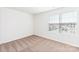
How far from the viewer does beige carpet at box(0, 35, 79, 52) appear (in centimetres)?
157

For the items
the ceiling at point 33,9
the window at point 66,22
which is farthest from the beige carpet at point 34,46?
the ceiling at point 33,9

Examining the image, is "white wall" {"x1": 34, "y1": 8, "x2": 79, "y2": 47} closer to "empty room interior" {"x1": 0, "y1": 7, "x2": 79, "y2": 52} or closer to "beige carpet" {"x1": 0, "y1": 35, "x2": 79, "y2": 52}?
"empty room interior" {"x1": 0, "y1": 7, "x2": 79, "y2": 52}

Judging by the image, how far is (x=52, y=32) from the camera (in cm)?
173

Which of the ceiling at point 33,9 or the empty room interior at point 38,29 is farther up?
the ceiling at point 33,9

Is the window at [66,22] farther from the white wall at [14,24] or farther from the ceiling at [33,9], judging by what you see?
the white wall at [14,24]

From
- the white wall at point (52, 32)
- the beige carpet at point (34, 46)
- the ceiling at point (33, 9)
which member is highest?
the ceiling at point (33, 9)

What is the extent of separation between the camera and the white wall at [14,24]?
1541mm

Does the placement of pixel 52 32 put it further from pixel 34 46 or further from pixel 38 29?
pixel 34 46

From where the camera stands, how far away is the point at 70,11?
165 centimetres

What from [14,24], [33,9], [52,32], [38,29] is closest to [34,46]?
[38,29]

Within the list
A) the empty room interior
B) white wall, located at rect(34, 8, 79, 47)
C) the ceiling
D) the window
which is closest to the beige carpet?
the empty room interior

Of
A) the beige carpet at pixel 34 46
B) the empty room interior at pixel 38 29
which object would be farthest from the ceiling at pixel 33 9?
the beige carpet at pixel 34 46

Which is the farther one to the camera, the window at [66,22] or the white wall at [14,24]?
the window at [66,22]
